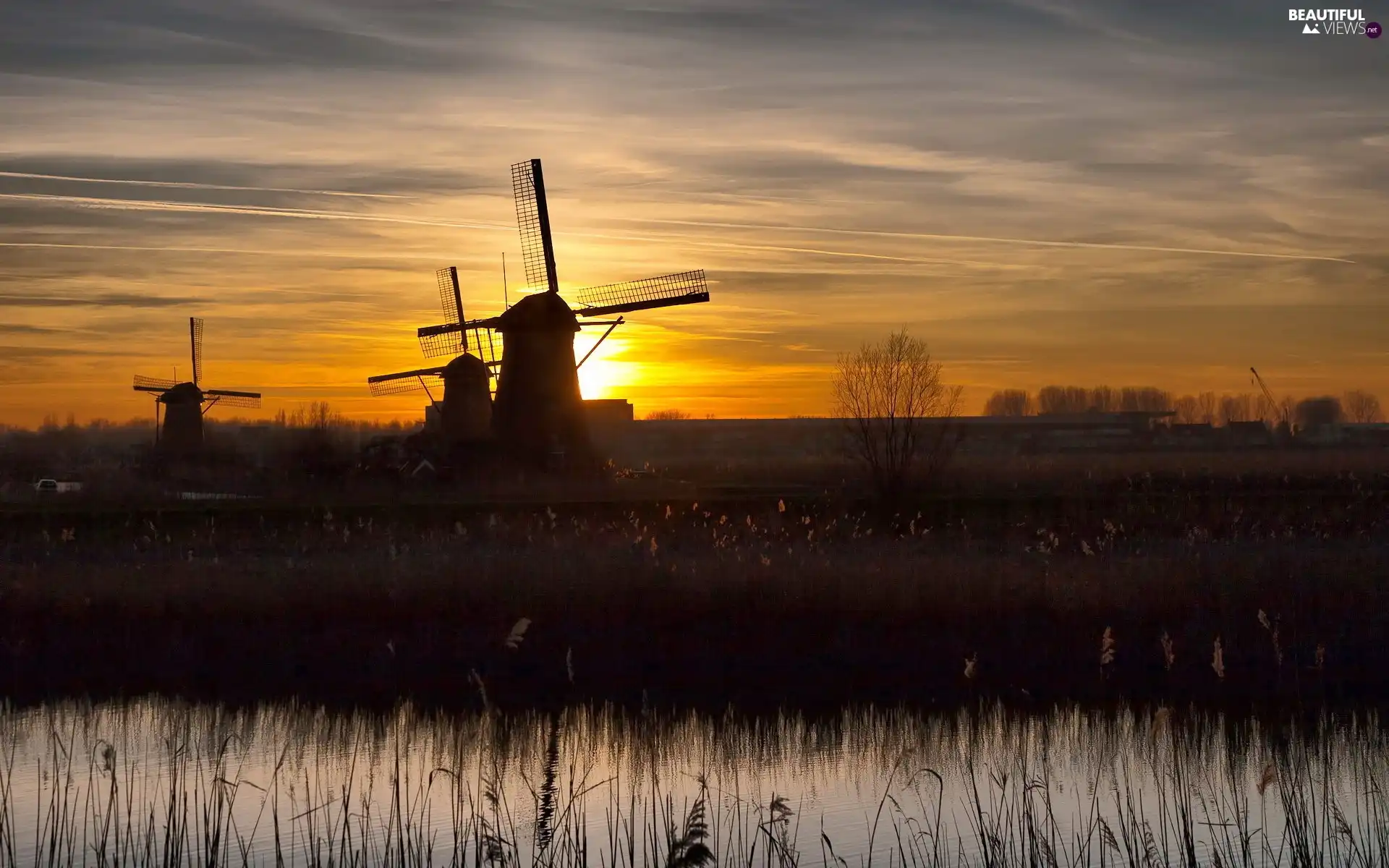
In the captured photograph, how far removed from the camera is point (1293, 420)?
589 ft

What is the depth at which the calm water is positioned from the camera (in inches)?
352

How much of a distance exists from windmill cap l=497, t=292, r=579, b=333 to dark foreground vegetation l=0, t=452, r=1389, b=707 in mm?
20024

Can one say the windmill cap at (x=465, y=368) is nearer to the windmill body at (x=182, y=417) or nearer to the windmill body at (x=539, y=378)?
the windmill body at (x=539, y=378)

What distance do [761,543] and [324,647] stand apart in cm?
909

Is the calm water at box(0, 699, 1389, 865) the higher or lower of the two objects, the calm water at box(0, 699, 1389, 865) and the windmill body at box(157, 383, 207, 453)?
the lower

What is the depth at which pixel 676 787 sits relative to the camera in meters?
11.3

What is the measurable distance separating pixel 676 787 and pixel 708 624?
20.7 feet

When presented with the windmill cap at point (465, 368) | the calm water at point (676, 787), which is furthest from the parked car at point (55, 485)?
the calm water at point (676, 787)

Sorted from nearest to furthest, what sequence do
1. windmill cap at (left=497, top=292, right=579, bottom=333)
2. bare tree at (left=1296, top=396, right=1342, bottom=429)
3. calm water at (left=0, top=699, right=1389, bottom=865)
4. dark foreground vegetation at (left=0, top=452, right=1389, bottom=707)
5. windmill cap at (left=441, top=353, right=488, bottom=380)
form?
1. calm water at (left=0, top=699, right=1389, bottom=865)
2. dark foreground vegetation at (left=0, top=452, right=1389, bottom=707)
3. windmill cap at (left=497, top=292, right=579, bottom=333)
4. windmill cap at (left=441, top=353, right=488, bottom=380)
5. bare tree at (left=1296, top=396, right=1342, bottom=429)

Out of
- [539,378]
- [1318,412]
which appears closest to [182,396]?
[539,378]

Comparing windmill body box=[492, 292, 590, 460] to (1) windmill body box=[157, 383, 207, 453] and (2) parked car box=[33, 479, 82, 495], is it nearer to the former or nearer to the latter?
(2) parked car box=[33, 479, 82, 495]

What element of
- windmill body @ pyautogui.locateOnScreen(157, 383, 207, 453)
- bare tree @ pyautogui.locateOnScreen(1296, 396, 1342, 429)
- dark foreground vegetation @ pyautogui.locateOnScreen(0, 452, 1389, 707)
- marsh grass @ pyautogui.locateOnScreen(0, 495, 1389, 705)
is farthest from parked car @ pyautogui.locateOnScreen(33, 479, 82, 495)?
bare tree @ pyautogui.locateOnScreen(1296, 396, 1342, 429)

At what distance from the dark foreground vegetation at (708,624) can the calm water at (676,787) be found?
3.34ft

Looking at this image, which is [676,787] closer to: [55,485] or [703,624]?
[703,624]
